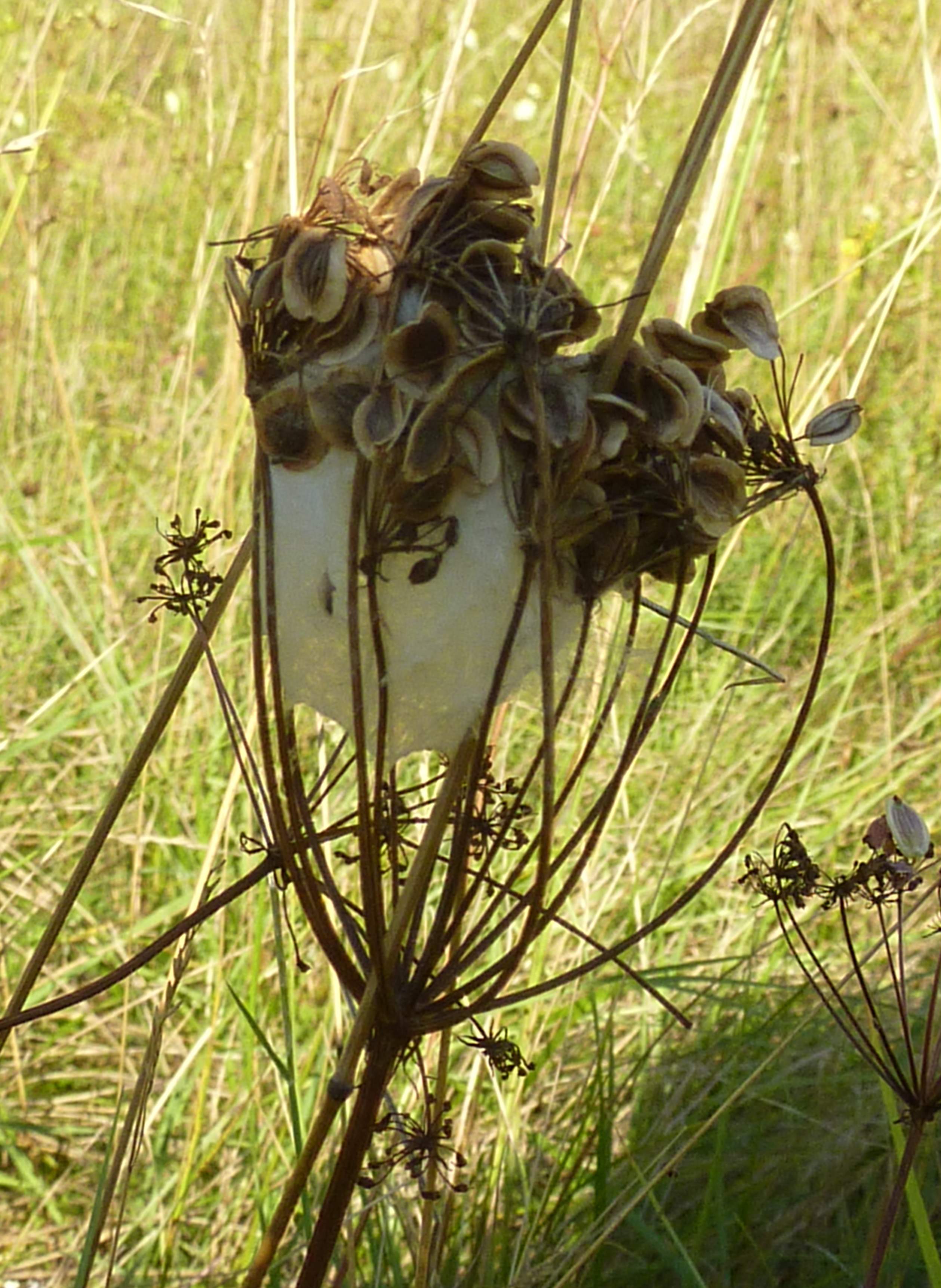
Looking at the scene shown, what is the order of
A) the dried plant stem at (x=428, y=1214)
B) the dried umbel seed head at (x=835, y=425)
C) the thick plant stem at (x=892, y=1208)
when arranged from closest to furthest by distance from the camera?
the dried umbel seed head at (x=835, y=425) < the thick plant stem at (x=892, y=1208) < the dried plant stem at (x=428, y=1214)

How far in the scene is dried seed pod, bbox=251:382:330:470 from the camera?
2.36ft

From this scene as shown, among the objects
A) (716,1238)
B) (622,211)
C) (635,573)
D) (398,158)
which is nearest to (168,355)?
(398,158)

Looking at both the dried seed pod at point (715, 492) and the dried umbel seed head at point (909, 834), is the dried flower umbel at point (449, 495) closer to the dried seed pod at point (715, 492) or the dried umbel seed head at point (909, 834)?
the dried seed pod at point (715, 492)

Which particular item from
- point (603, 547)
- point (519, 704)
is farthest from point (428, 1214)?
point (603, 547)

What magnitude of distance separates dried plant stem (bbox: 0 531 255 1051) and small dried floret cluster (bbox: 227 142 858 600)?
19 cm

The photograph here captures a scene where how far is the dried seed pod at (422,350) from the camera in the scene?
66 cm

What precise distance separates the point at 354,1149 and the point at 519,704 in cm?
54

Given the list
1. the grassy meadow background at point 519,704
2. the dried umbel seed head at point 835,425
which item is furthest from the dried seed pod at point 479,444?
the grassy meadow background at point 519,704

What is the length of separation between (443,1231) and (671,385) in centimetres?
84

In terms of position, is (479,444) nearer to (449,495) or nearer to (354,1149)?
(449,495)

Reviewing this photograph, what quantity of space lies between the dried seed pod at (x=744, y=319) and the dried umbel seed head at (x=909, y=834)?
396 mm

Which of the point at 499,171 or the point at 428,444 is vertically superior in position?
the point at 499,171

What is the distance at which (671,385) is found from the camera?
68cm

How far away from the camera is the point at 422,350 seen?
0.66 meters
